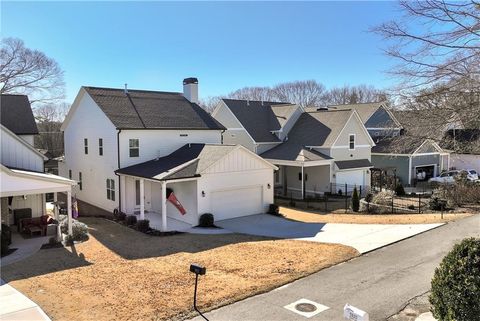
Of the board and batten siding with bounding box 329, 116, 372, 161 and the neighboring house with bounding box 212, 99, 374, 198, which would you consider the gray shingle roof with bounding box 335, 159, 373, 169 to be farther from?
the board and batten siding with bounding box 329, 116, 372, 161

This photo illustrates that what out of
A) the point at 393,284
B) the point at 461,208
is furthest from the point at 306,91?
the point at 393,284

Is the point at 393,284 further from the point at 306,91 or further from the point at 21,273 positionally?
the point at 306,91

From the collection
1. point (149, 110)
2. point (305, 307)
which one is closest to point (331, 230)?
point (305, 307)

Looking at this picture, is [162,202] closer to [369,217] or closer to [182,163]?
[182,163]

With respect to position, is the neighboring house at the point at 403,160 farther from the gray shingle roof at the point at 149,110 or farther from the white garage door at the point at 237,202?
the gray shingle roof at the point at 149,110

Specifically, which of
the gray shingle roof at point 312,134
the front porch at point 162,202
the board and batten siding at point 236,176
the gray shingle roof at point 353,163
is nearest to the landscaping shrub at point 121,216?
the front porch at point 162,202

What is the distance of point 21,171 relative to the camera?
1552 centimetres

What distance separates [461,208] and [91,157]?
23310 millimetres

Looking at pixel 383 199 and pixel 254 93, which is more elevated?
pixel 254 93

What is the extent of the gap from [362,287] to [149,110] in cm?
1828

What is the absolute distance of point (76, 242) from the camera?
15.6 m

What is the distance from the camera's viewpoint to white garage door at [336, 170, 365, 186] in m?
29.6

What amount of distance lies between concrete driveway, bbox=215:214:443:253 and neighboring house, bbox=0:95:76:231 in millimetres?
8190

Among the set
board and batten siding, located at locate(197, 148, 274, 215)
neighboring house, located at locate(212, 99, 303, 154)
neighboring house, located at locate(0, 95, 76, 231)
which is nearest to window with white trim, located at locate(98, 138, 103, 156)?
neighboring house, located at locate(0, 95, 76, 231)
